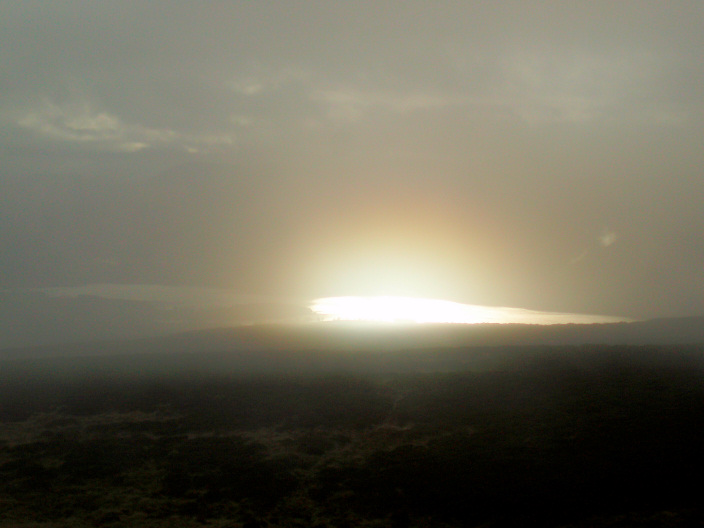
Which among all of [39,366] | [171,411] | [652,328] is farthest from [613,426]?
[39,366]

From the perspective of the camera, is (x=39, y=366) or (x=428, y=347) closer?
(x=39, y=366)

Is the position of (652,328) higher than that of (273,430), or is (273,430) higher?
(652,328)

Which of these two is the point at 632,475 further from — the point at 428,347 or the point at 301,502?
the point at 428,347

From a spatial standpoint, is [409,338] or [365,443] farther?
[409,338]

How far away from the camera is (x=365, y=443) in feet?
149

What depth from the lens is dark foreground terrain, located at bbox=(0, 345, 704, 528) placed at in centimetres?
3469

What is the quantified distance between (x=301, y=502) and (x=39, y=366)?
49.1m

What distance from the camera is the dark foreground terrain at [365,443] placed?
34.7m

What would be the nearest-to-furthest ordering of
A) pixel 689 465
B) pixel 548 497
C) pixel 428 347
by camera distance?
pixel 548 497 < pixel 689 465 < pixel 428 347

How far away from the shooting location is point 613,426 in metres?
45.9

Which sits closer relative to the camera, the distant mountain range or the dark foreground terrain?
the dark foreground terrain

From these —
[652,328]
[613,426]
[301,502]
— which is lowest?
[301,502]

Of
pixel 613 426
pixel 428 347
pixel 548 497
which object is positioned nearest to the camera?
pixel 548 497

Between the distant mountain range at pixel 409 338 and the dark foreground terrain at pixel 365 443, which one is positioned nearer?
the dark foreground terrain at pixel 365 443
